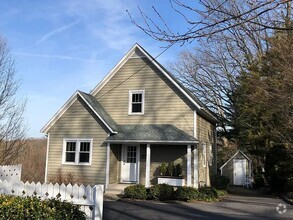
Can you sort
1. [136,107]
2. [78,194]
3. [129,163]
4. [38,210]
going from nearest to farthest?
1. [38,210]
2. [78,194]
3. [129,163]
4. [136,107]

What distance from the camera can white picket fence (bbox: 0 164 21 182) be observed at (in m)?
13.7

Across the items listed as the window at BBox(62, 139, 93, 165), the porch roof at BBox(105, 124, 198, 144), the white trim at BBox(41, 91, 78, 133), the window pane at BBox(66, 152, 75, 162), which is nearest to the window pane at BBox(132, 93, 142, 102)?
→ the porch roof at BBox(105, 124, 198, 144)

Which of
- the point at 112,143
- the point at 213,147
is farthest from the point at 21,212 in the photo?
the point at 213,147

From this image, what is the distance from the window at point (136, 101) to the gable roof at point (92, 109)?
147 centimetres

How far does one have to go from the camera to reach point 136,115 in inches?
847

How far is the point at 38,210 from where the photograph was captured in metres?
7.05

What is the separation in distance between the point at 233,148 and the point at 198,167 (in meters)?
23.4

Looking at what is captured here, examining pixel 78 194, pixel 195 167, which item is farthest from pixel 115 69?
pixel 78 194

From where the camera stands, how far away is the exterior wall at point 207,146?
21263 millimetres

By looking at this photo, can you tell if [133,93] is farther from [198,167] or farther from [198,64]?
[198,64]

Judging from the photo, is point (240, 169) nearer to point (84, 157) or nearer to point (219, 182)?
point (219, 182)

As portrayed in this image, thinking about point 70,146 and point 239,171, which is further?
point 239,171

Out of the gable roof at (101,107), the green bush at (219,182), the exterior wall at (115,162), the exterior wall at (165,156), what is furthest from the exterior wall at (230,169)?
the exterior wall at (115,162)

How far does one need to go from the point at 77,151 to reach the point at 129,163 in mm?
3295
